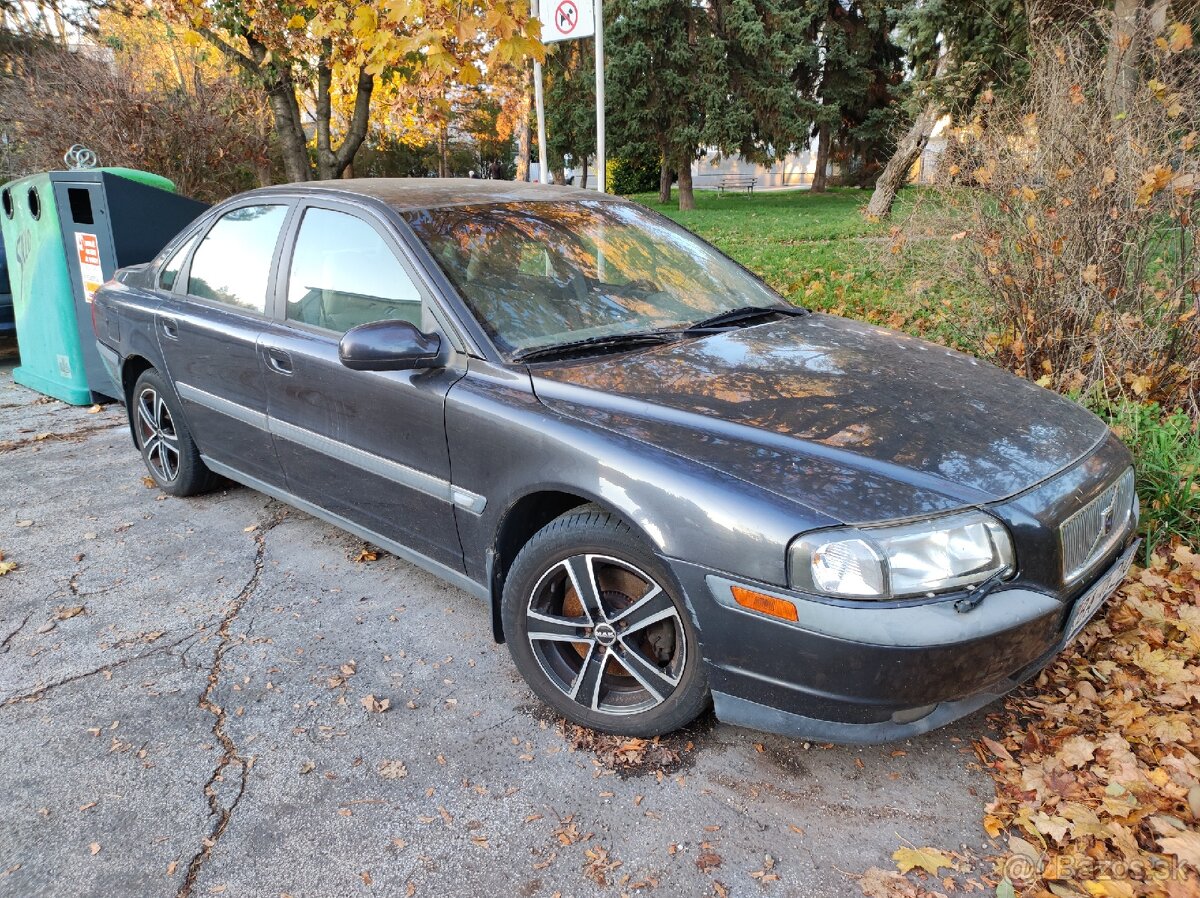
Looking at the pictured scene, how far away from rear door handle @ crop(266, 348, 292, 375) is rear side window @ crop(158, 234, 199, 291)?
1.15 meters

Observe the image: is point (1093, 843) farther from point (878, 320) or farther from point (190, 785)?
point (878, 320)

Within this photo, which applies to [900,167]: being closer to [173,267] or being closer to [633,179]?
[173,267]

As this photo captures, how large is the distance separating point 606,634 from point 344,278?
1752mm

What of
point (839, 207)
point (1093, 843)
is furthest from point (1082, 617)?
point (839, 207)

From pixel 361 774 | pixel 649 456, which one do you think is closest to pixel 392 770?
pixel 361 774

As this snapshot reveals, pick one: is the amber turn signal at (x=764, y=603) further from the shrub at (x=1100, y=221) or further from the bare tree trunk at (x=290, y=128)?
the bare tree trunk at (x=290, y=128)

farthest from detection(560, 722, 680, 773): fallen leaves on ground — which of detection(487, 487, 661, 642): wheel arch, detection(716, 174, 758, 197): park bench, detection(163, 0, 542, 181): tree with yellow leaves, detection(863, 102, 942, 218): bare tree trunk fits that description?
detection(716, 174, 758, 197): park bench

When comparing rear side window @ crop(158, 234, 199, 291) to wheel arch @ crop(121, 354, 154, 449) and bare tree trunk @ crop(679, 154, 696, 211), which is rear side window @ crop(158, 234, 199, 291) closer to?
wheel arch @ crop(121, 354, 154, 449)

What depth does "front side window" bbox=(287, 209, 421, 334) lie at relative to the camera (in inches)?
123

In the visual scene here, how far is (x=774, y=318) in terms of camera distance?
353 centimetres

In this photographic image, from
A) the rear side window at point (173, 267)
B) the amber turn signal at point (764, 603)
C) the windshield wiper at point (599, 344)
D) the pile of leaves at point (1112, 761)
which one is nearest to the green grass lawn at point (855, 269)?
the pile of leaves at point (1112, 761)

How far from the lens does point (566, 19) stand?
6168 millimetres

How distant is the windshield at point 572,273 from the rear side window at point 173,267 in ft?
5.66

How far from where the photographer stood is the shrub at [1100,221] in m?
4.31
